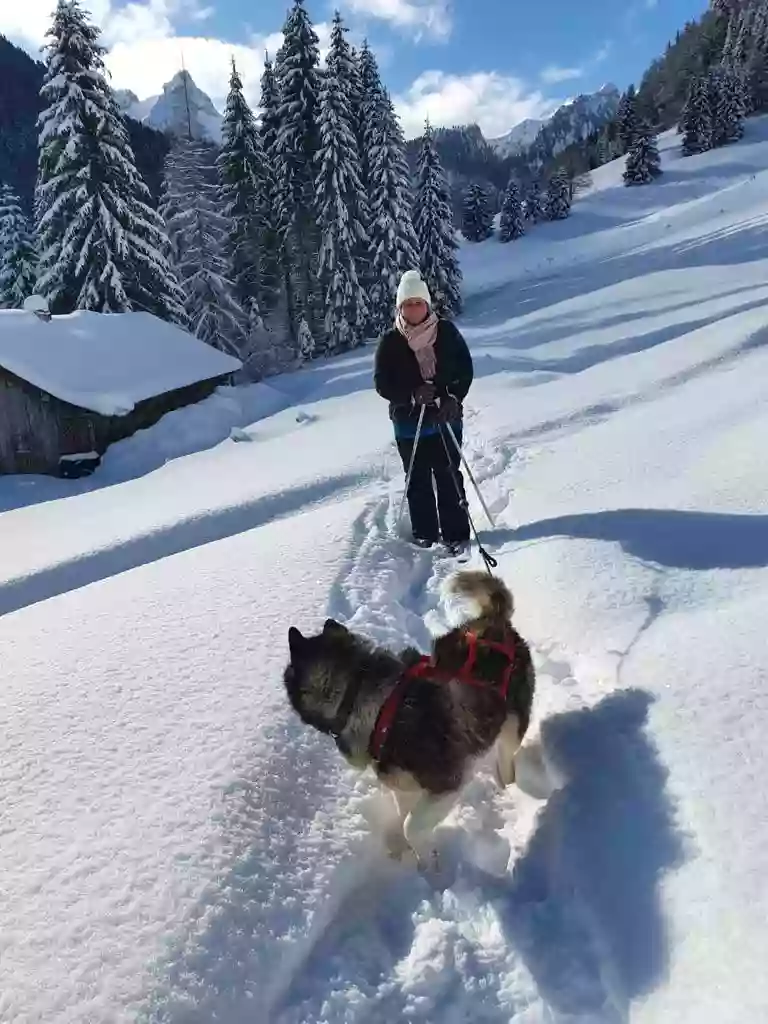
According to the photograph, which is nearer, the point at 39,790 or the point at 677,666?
the point at 39,790

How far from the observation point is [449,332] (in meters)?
5.80

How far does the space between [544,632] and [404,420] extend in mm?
2433

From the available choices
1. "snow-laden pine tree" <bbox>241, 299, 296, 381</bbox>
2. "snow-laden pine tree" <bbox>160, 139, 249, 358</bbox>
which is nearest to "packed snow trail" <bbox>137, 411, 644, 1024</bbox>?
"snow-laden pine tree" <bbox>241, 299, 296, 381</bbox>

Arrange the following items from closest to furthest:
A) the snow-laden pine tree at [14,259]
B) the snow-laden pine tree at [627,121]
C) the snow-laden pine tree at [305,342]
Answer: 1. the snow-laden pine tree at [305,342]
2. the snow-laden pine tree at [14,259]
3. the snow-laden pine tree at [627,121]

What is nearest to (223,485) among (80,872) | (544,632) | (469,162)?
(544,632)

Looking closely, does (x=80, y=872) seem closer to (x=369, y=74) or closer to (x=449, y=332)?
(x=449, y=332)

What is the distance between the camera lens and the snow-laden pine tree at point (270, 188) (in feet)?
101

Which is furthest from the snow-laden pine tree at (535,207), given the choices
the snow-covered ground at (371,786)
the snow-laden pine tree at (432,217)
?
the snow-covered ground at (371,786)

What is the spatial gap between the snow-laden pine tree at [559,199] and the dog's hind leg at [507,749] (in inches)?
2370

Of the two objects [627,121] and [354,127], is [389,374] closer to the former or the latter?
[354,127]

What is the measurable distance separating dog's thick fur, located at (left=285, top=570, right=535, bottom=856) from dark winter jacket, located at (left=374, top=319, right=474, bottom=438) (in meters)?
3.09

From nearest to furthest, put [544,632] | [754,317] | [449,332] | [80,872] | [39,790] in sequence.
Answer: [80,872]
[39,790]
[544,632]
[449,332]
[754,317]

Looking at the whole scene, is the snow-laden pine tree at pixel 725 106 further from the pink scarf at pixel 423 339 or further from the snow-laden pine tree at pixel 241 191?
the pink scarf at pixel 423 339

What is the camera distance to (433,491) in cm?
629
